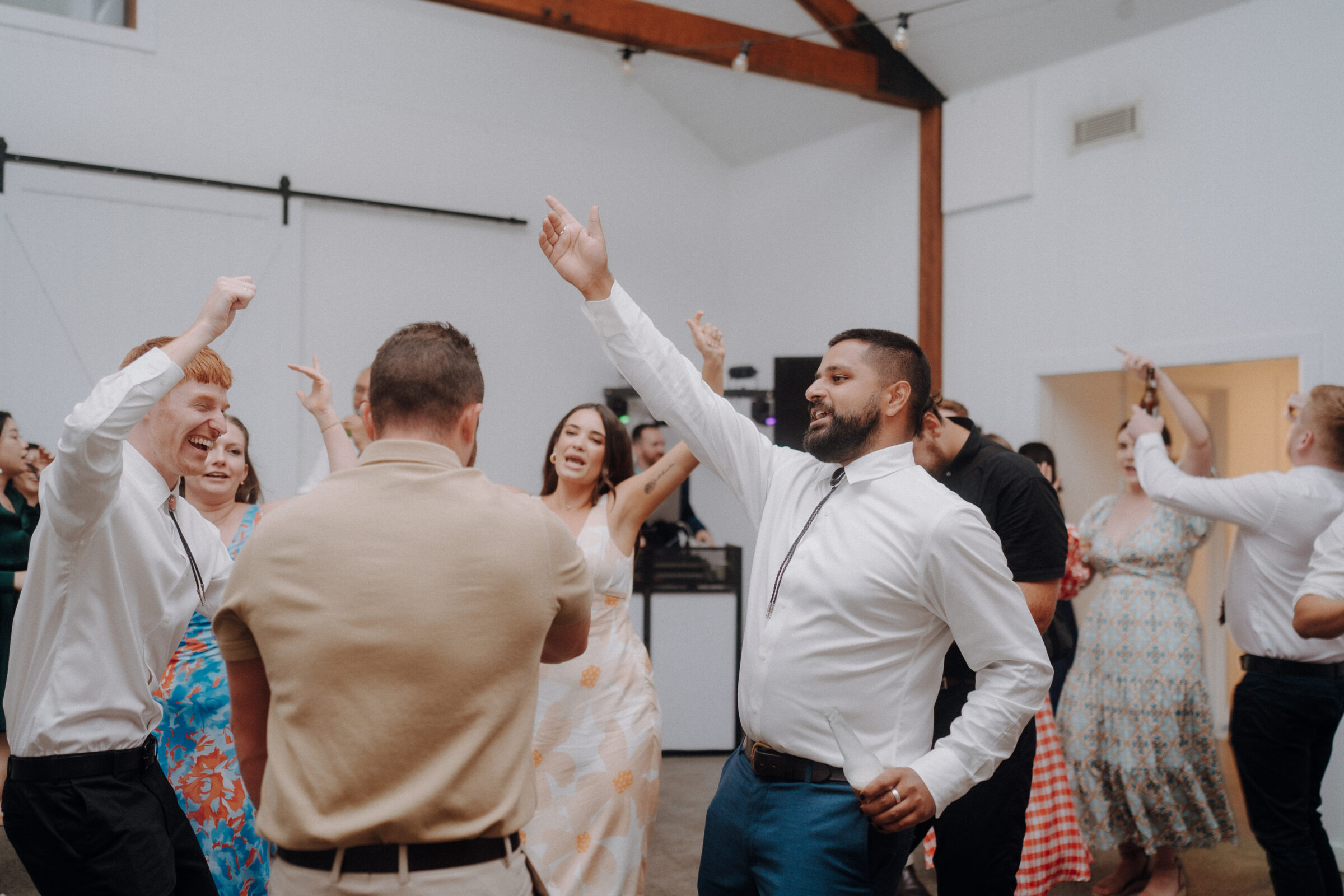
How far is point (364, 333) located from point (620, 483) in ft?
12.3

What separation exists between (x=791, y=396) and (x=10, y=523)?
11.9 feet

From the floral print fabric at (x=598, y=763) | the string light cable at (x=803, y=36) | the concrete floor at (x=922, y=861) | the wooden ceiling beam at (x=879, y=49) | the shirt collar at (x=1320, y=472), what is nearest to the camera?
the floral print fabric at (x=598, y=763)

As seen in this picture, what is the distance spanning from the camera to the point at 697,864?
3.89m

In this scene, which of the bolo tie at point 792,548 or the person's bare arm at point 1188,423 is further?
the person's bare arm at point 1188,423

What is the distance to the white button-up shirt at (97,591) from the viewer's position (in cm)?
159

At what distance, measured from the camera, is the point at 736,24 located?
6.01 meters

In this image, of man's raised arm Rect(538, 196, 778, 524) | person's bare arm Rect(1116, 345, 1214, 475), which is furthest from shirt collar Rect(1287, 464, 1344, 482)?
man's raised arm Rect(538, 196, 778, 524)

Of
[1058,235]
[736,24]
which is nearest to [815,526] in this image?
[1058,235]

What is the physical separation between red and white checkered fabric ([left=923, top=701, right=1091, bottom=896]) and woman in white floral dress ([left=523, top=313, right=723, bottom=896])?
1.12 meters

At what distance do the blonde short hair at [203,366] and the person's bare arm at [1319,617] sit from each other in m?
2.38

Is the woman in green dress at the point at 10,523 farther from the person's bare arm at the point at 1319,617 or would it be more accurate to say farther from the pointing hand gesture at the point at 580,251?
the person's bare arm at the point at 1319,617

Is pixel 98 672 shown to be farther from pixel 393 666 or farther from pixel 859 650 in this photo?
pixel 859 650

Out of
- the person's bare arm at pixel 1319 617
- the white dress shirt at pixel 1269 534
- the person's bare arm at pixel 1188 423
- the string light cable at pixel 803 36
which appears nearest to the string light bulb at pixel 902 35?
the string light cable at pixel 803 36

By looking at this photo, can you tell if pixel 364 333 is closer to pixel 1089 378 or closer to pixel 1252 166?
pixel 1089 378
